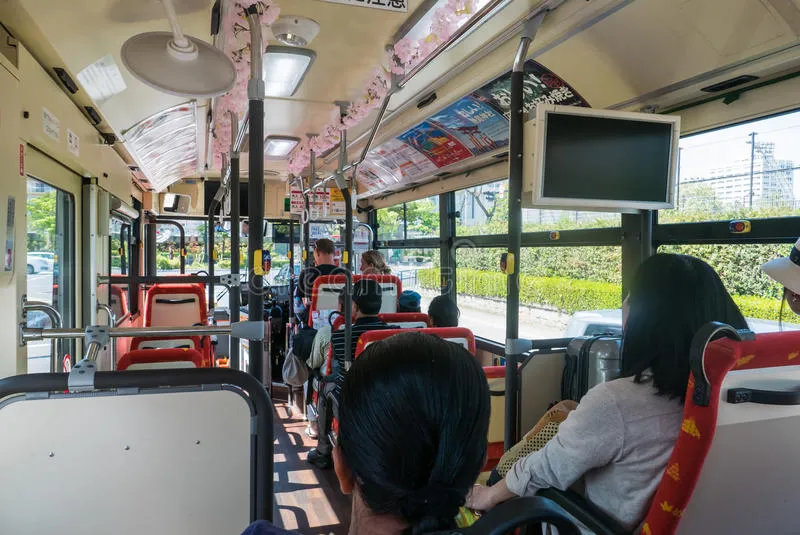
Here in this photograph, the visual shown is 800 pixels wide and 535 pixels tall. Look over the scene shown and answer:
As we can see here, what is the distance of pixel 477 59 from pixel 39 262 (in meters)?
2.54

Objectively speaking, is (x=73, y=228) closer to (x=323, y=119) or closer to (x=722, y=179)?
(x=323, y=119)

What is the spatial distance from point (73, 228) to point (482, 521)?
11.9 ft

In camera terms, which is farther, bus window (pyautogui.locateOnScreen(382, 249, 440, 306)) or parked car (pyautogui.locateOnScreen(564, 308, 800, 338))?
bus window (pyautogui.locateOnScreen(382, 249, 440, 306))

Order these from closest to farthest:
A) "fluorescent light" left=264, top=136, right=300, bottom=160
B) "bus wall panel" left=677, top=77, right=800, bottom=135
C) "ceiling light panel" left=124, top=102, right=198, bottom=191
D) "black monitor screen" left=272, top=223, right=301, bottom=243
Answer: "bus wall panel" left=677, top=77, right=800, bottom=135 < "ceiling light panel" left=124, top=102, right=198, bottom=191 < "fluorescent light" left=264, top=136, right=300, bottom=160 < "black monitor screen" left=272, top=223, right=301, bottom=243

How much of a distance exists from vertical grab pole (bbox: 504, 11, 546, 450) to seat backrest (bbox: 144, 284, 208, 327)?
3.56 m

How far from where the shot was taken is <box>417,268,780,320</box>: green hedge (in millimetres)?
2486

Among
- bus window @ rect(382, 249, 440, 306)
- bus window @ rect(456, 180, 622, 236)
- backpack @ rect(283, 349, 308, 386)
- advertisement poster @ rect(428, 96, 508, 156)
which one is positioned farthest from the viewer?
bus window @ rect(382, 249, 440, 306)

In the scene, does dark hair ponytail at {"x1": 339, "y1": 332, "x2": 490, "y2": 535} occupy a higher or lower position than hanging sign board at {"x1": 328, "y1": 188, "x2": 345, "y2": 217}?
lower

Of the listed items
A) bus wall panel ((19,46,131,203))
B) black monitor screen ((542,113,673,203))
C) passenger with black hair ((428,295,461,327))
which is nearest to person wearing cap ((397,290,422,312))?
passenger with black hair ((428,295,461,327))

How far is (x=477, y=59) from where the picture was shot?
2898 millimetres

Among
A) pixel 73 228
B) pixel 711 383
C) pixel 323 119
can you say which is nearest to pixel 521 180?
pixel 711 383

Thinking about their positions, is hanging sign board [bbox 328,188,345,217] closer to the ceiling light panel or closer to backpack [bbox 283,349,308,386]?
the ceiling light panel

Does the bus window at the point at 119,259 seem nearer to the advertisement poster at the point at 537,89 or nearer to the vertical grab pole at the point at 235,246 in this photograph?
the vertical grab pole at the point at 235,246

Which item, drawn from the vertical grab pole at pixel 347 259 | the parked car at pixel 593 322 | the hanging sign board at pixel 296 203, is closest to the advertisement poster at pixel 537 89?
the vertical grab pole at pixel 347 259
